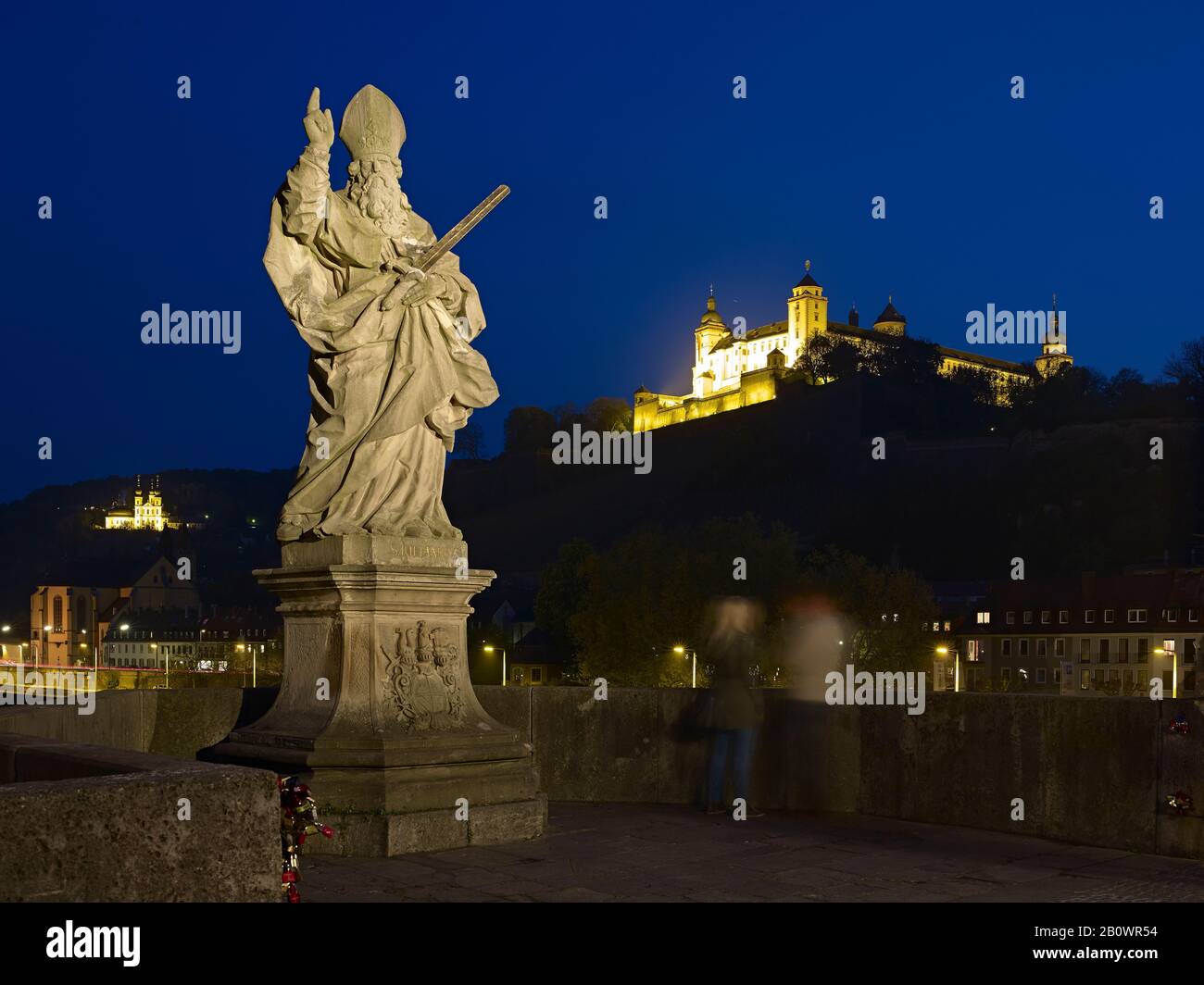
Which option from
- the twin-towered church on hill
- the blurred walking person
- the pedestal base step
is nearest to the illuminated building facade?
the twin-towered church on hill

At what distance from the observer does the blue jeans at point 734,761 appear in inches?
318

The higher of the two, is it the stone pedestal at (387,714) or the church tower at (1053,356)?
the church tower at (1053,356)

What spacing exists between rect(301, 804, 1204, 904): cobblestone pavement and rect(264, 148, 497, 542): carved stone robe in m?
1.80

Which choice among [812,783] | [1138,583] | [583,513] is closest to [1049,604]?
[1138,583]

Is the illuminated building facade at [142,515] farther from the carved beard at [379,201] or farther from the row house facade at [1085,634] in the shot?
the carved beard at [379,201]

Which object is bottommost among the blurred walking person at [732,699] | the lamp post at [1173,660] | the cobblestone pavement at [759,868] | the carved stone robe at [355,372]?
the lamp post at [1173,660]

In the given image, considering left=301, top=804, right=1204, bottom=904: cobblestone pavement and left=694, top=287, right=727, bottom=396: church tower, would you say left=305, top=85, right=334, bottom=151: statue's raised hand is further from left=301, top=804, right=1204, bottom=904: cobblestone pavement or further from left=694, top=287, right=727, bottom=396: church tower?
left=694, top=287, right=727, bottom=396: church tower

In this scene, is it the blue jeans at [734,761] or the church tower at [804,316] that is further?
the church tower at [804,316]

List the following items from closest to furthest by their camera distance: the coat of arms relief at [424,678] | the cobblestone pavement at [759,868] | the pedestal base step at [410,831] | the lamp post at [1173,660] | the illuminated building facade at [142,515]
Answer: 1. the cobblestone pavement at [759,868]
2. the pedestal base step at [410,831]
3. the coat of arms relief at [424,678]
4. the lamp post at [1173,660]
5. the illuminated building facade at [142,515]

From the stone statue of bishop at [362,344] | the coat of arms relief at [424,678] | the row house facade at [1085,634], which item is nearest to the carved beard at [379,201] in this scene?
the stone statue of bishop at [362,344]

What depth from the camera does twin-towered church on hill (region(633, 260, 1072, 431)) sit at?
13538 centimetres

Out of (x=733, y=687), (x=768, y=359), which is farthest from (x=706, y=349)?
(x=733, y=687)

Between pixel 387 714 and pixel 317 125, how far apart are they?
9.94 ft
